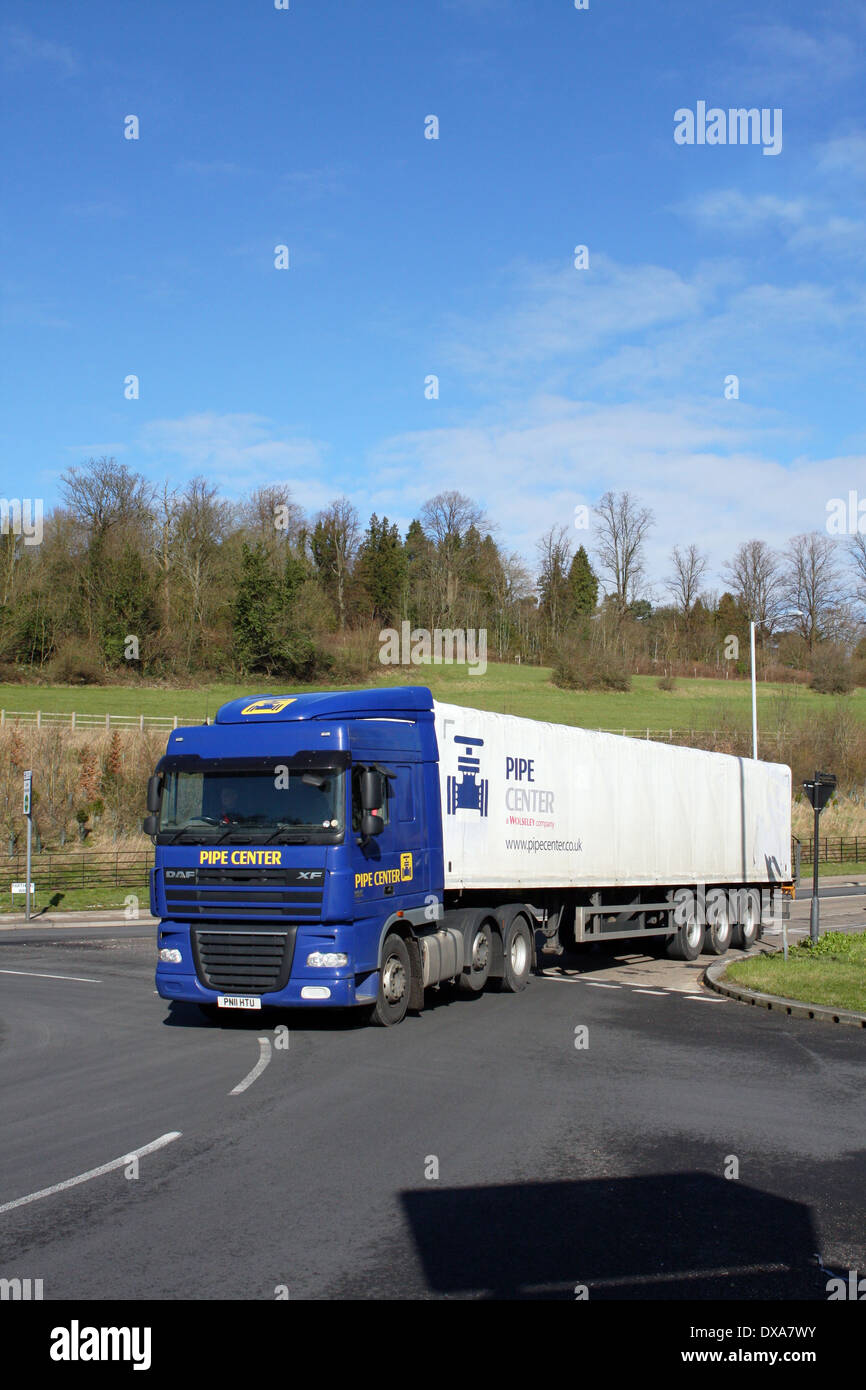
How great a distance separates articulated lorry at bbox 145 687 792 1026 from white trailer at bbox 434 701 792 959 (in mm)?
46

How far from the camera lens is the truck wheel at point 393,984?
525 inches

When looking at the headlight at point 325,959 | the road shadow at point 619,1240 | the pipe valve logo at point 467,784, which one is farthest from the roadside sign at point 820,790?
the road shadow at point 619,1240

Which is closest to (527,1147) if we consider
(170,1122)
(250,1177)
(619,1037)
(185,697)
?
(250,1177)

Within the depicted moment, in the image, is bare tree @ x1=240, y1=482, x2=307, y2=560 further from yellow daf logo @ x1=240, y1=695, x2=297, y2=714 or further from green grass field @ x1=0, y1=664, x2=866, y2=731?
yellow daf logo @ x1=240, y1=695, x2=297, y2=714

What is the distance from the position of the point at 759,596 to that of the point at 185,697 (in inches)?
1983

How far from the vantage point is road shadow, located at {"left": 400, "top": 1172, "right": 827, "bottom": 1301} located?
5.64 m

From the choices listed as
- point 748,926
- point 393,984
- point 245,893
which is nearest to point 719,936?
point 748,926

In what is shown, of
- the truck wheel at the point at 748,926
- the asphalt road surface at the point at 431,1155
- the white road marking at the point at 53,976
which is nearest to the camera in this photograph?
the asphalt road surface at the point at 431,1155

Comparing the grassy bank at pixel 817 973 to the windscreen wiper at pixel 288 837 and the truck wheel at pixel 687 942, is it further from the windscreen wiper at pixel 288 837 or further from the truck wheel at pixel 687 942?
the windscreen wiper at pixel 288 837

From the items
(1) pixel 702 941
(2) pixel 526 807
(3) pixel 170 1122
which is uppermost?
(2) pixel 526 807

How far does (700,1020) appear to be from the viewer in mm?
14570

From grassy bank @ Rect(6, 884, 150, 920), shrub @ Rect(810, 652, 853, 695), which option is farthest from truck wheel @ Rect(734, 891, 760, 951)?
shrub @ Rect(810, 652, 853, 695)

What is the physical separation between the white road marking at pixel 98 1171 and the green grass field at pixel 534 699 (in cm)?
4895

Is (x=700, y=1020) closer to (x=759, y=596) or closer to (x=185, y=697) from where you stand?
(x=185, y=697)
